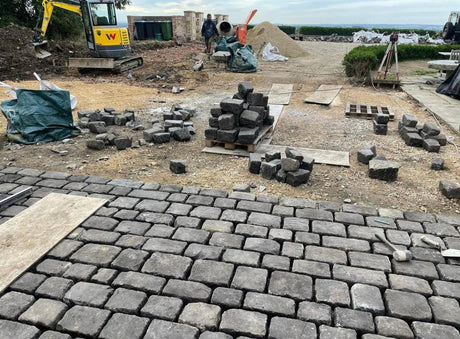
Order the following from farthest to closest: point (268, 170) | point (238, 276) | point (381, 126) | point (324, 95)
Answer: point (324, 95)
point (381, 126)
point (268, 170)
point (238, 276)

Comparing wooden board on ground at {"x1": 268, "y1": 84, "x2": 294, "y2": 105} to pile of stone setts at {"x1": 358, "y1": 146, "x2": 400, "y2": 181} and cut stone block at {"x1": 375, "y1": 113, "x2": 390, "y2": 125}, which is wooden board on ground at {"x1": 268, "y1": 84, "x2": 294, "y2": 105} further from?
pile of stone setts at {"x1": 358, "y1": 146, "x2": 400, "y2": 181}

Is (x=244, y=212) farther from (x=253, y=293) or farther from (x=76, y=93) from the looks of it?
(x=76, y=93)

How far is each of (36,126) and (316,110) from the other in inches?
288

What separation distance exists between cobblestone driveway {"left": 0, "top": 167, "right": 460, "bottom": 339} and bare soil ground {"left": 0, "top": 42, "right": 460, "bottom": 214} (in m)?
0.86

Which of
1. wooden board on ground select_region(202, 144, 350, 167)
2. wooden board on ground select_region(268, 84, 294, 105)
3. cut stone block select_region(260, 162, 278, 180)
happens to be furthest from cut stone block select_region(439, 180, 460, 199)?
wooden board on ground select_region(268, 84, 294, 105)

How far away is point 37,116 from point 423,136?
8171 mm

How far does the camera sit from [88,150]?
6.90 metres

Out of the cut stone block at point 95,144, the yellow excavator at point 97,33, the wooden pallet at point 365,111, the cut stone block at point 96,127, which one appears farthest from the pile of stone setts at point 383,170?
the yellow excavator at point 97,33

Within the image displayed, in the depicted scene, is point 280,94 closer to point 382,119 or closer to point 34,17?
point 382,119

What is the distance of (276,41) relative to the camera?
70.0ft

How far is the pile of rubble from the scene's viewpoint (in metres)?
6.98

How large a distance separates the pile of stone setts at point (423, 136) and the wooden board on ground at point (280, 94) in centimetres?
400

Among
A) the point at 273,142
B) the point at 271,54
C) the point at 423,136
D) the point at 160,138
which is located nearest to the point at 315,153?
the point at 273,142

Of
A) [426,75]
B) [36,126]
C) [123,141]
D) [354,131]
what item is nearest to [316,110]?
[354,131]
